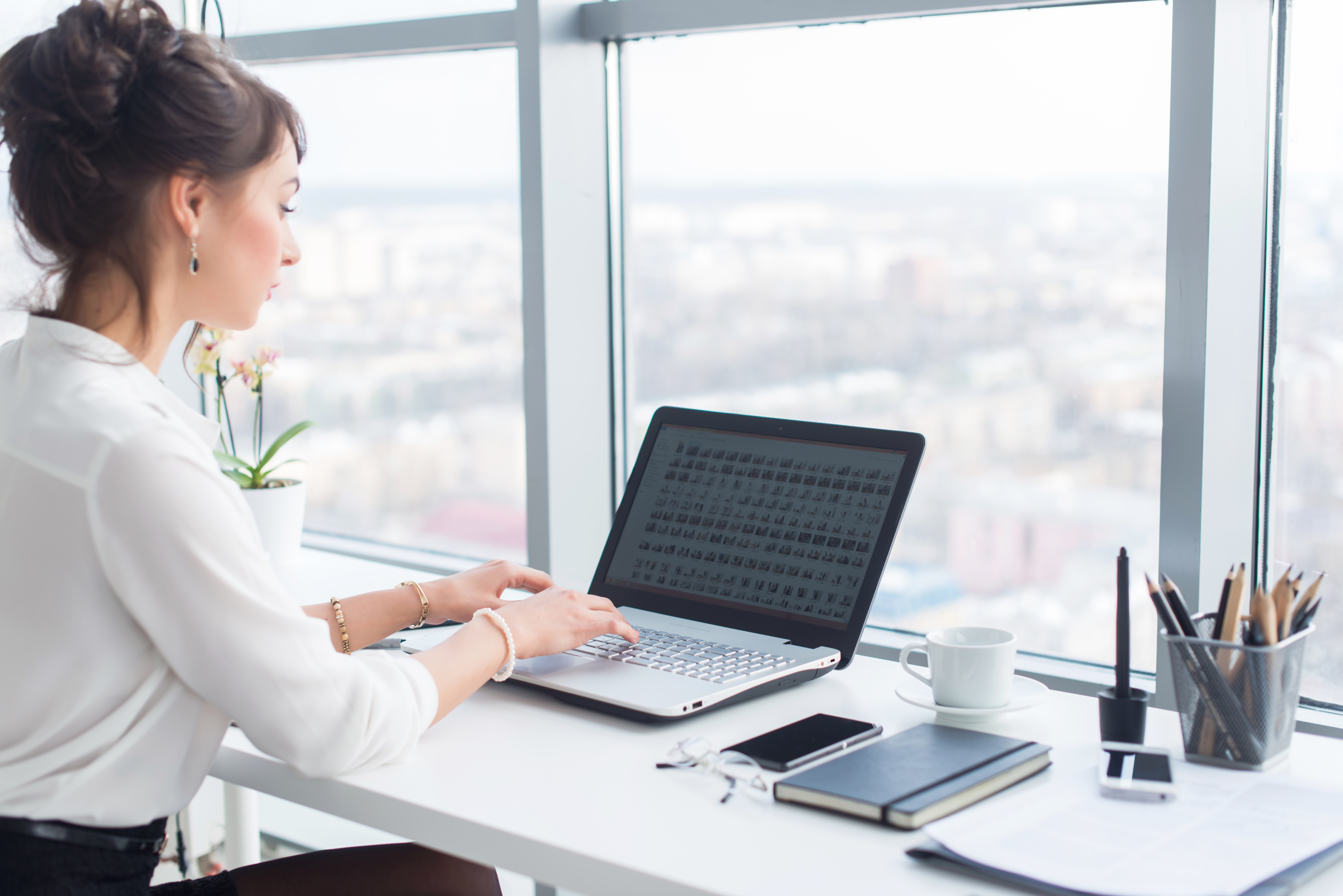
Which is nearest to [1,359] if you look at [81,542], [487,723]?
[81,542]

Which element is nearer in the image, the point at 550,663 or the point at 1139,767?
the point at 1139,767

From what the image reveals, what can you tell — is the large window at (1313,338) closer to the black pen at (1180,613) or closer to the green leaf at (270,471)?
the black pen at (1180,613)

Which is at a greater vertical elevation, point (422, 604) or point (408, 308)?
point (408, 308)

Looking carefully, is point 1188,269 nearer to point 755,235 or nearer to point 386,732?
point 755,235

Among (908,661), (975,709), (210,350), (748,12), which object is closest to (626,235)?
(748,12)

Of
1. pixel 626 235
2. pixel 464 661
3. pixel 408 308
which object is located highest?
pixel 626 235

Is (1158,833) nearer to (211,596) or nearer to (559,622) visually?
(559,622)

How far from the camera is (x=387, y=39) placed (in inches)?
75.6

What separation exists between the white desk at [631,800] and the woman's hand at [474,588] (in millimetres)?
123

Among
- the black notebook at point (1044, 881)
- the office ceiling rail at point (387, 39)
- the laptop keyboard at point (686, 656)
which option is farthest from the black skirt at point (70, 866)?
the office ceiling rail at point (387, 39)

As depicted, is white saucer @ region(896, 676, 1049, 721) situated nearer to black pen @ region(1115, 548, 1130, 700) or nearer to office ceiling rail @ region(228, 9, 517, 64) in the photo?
black pen @ region(1115, 548, 1130, 700)

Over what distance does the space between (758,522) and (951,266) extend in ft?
1.73

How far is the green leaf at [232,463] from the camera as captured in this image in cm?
182

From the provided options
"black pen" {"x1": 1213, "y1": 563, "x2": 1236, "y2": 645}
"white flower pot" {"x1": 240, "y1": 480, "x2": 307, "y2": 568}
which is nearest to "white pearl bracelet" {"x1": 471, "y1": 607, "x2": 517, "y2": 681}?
"black pen" {"x1": 1213, "y1": 563, "x2": 1236, "y2": 645}
